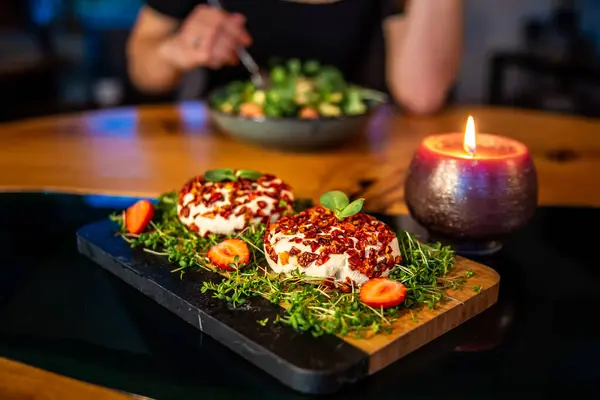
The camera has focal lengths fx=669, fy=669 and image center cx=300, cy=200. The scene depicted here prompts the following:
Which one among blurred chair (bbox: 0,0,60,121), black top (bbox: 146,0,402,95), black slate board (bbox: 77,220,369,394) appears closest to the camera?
black slate board (bbox: 77,220,369,394)

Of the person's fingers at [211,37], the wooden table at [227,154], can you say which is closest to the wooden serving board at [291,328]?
the wooden table at [227,154]

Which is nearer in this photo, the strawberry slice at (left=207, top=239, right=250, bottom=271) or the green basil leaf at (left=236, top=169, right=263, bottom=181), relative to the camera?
the strawberry slice at (left=207, top=239, right=250, bottom=271)

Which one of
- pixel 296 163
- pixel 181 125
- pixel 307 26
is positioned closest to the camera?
pixel 296 163

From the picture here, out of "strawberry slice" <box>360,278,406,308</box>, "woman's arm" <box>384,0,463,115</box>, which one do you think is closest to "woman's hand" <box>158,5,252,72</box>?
"woman's arm" <box>384,0,463,115</box>

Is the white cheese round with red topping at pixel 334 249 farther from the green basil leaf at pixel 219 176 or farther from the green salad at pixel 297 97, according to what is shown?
the green salad at pixel 297 97

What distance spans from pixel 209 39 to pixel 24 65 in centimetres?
331

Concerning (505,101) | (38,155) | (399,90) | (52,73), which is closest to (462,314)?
(38,155)

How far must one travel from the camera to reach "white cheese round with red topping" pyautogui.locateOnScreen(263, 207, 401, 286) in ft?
3.42

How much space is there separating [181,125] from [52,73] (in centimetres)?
336

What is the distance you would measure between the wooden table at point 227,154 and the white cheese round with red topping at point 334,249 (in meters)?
0.46

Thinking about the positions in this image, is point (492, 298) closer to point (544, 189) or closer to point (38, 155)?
point (544, 189)

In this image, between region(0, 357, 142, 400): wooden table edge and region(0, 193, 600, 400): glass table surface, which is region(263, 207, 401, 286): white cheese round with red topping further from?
region(0, 357, 142, 400): wooden table edge

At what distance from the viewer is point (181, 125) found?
2.27m

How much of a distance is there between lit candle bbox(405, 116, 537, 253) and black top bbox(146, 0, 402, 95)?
5.51 ft
